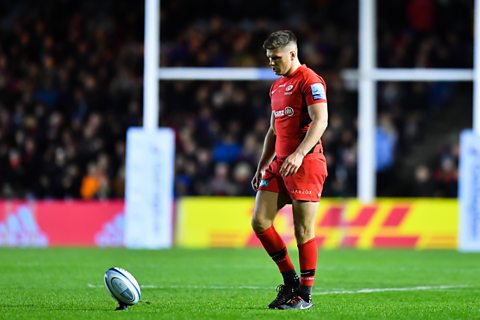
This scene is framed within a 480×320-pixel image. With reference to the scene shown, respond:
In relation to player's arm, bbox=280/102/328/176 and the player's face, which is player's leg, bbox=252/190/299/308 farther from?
the player's face

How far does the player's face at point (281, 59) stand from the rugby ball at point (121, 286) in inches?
69.9

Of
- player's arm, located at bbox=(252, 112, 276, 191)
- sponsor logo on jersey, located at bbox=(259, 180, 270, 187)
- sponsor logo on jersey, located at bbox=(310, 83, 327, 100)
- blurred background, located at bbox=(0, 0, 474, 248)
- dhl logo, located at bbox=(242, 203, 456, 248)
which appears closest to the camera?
sponsor logo on jersey, located at bbox=(310, 83, 327, 100)

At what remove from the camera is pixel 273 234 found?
8500mm

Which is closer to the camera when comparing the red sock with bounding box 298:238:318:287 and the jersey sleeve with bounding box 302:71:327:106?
the jersey sleeve with bounding box 302:71:327:106

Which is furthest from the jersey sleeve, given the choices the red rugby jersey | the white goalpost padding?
the white goalpost padding

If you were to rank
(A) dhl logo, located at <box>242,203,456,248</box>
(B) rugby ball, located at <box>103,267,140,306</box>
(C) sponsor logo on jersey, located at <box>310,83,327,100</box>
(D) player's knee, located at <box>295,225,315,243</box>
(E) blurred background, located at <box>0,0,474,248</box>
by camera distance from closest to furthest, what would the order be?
(B) rugby ball, located at <box>103,267,140,306</box>
(C) sponsor logo on jersey, located at <box>310,83,327,100</box>
(D) player's knee, located at <box>295,225,315,243</box>
(A) dhl logo, located at <box>242,203,456,248</box>
(E) blurred background, located at <box>0,0,474,248</box>

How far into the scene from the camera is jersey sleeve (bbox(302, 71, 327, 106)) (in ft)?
27.0

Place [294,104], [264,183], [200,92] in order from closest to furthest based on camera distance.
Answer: [294,104]
[264,183]
[200,92]

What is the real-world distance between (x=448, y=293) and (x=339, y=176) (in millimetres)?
10175

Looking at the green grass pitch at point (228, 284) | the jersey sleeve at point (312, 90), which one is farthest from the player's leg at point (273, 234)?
the jersey sleeve at point (312, 90)

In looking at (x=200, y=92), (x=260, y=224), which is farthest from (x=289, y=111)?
(x=200, y=92)

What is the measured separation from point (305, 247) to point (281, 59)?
132 centimetres

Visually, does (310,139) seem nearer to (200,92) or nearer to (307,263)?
(307,263)

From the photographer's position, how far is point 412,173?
21797 millimetres
